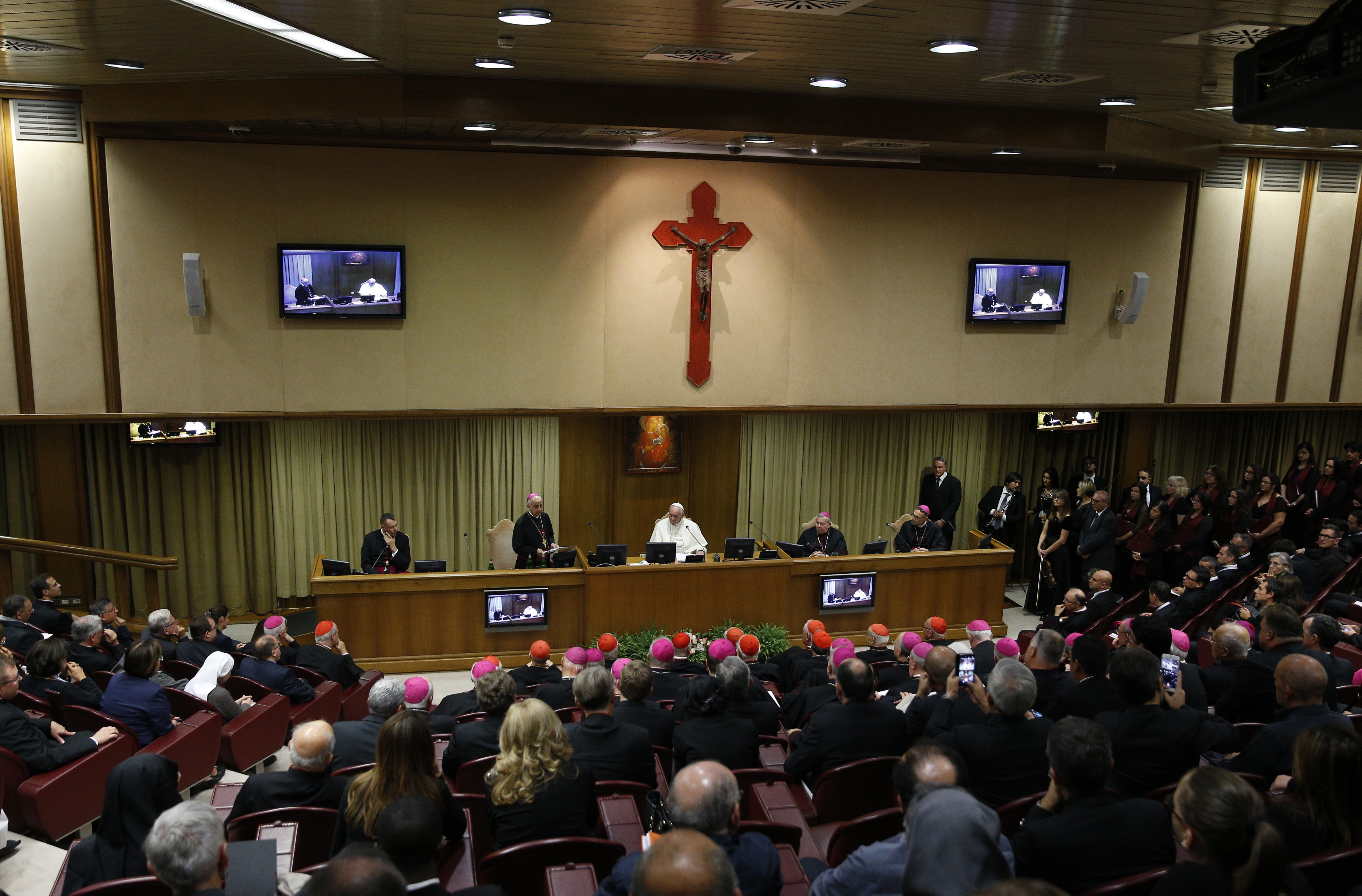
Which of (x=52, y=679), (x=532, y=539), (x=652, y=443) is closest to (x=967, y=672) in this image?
(x=52, y=679)

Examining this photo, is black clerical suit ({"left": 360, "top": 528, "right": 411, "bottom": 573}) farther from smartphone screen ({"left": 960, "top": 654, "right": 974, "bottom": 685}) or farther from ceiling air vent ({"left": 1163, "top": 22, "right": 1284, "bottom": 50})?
ceiling air vent ({"left": 1163, "top": 22, "right": 1284, "bottom": 50})

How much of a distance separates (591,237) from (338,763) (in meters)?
5.20

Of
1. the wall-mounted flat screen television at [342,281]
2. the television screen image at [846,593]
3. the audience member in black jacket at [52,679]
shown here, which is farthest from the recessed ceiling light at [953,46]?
the audience member in black jacket at [52,679]

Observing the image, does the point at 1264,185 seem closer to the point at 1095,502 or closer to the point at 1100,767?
the point at 1095,502

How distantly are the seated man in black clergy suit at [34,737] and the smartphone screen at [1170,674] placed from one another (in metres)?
5.32

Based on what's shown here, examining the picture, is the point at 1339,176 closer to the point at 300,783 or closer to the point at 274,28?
the point at 274,28

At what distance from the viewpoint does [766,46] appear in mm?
5008

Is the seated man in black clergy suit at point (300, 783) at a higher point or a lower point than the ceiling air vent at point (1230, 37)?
lower

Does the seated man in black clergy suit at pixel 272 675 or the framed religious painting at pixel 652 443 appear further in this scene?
the framed religious painting at pixel 652 443

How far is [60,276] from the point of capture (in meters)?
7.56

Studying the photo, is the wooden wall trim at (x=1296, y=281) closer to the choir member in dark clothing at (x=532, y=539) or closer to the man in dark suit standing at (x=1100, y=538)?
the man in dark suit standing at (x=1100, y=538)

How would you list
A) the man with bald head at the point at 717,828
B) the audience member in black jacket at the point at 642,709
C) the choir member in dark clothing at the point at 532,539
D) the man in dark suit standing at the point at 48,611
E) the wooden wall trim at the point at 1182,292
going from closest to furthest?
the man with bald head at the point at 717,828 < the audience member in black jacket at the point at 642,709 < the man in dark suit standing at the point at 48,611 < the choir member in dark clothing at the point at 532,539 < the wooden wall trim at the point at 1182,292

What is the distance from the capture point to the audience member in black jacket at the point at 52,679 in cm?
543

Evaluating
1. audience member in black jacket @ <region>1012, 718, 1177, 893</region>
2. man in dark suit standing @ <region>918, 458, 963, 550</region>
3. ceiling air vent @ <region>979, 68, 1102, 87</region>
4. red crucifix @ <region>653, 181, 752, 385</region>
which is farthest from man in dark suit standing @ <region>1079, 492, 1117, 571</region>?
audience member in black jacket @ <region>1012, 718, 1177, 893</region>
